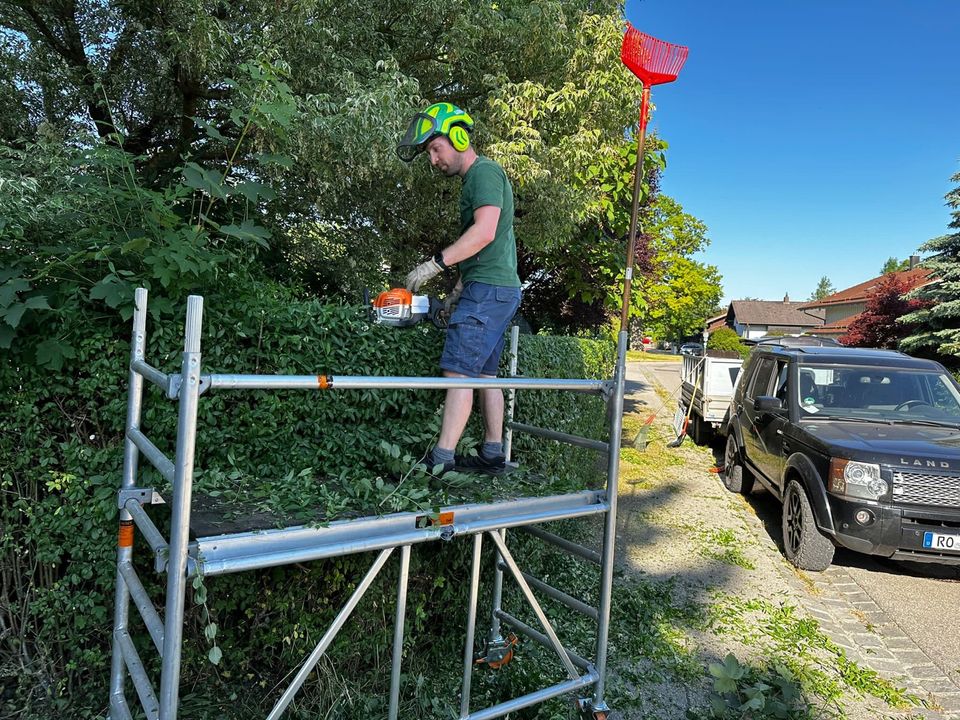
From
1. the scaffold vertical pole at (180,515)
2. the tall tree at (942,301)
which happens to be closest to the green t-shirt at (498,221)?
the scaffold vertical pole at (180,515)

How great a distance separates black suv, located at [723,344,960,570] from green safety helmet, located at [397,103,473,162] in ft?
13.2

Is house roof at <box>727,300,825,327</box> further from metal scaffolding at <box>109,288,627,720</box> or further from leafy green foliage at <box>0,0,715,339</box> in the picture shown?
metal scaffolding at <box>109,288,627,720</box>

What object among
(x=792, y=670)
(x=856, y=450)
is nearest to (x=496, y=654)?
(x=792, y=670)

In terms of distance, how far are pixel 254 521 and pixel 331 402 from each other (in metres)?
0.97

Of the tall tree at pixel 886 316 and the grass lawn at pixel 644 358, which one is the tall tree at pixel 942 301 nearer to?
the tall tree at pixel 886 316

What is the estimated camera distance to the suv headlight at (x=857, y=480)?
15.1ft

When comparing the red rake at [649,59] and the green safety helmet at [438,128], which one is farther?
the red rake at [649,59]

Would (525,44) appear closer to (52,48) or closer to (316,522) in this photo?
(52,48)

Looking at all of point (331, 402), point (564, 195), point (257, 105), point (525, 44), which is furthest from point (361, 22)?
point (331, 402)

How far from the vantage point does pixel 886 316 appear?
2406 cm

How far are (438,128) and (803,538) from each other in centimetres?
455

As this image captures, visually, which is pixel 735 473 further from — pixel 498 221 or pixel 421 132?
pixel 421 132

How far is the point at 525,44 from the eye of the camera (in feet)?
24.9

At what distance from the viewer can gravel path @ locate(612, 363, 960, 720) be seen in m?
3.28
